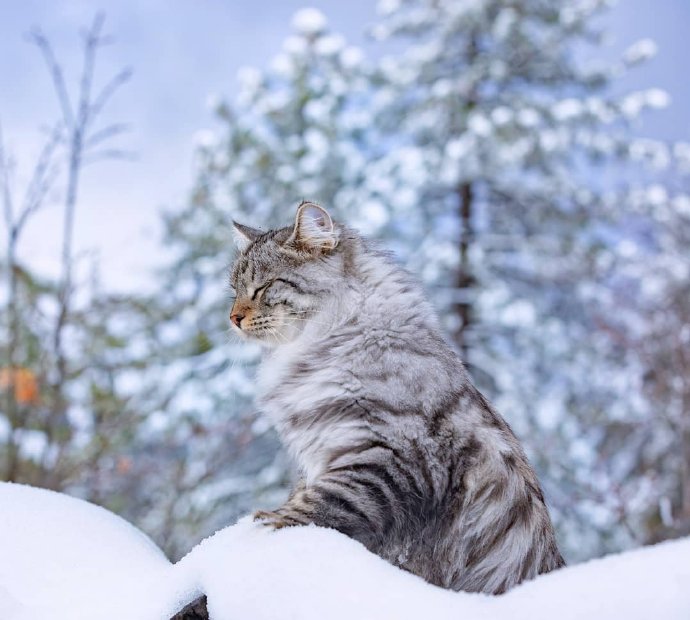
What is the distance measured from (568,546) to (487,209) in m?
4.91

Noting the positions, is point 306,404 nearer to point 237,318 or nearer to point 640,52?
point 237,318

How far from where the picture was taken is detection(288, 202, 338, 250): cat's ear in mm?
2783

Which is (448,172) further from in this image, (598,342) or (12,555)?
(12,555)

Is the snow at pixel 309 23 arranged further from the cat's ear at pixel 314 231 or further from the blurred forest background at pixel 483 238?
the cat's ear at pixel 314 231

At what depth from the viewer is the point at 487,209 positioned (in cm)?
1170

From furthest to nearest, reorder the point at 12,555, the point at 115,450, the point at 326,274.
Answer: the point at 115,450
the point at 326,274
the point at 12,555

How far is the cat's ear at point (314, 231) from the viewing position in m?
2.78

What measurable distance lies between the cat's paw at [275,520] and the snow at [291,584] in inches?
1.3

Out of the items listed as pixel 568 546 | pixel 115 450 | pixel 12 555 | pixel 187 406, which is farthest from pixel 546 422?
pixel 12 555

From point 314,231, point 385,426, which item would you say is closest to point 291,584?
point 385,426

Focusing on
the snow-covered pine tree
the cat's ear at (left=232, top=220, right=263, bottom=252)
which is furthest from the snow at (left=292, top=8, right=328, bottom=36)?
the cat's ear at (left=232, top=220, right=263, bottom=252)

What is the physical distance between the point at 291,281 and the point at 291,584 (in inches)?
48.4

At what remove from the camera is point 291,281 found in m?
2.76

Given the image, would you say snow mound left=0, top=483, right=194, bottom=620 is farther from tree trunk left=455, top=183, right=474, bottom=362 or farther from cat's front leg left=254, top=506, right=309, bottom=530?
tree trunk left=455, top=183, right=474, bottom=362
